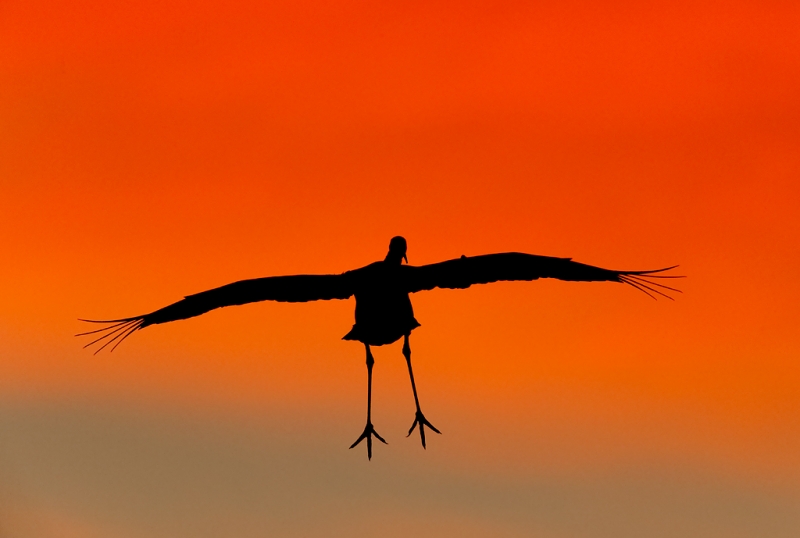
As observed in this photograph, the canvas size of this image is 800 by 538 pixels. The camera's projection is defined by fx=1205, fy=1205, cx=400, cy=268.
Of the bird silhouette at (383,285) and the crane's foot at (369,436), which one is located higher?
the bird silhouette at (383,285)

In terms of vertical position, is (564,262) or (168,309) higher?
(564,262)

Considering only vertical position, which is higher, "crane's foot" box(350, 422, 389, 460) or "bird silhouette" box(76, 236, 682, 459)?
"bird silhouette" box(76, 236, 682, 459)

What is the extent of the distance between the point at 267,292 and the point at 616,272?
22.8 feet

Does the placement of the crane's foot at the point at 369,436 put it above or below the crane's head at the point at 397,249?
below

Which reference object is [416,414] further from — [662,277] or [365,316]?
[662,277]

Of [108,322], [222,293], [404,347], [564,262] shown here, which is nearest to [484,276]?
[564,262]

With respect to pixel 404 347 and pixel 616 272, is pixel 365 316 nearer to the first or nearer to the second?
pixel 404 347

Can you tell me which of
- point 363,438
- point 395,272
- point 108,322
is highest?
point 395,272

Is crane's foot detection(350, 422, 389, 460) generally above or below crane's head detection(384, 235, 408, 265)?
below

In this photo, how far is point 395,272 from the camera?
2328cm

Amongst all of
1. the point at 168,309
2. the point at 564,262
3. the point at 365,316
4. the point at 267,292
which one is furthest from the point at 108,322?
the point at 564,262

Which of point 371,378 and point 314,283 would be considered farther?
point 371,378

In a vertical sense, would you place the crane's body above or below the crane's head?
below

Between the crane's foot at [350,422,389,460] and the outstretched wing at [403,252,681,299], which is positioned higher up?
the outstretched wing at [403,252,681,299]
